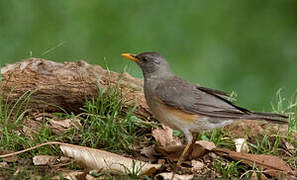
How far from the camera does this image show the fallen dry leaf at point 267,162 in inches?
261

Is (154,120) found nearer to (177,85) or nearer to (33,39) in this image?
A: (177,85)

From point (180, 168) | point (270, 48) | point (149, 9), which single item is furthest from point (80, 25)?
point (180, 168)

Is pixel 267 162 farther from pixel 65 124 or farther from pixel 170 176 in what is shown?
pixel 65 124

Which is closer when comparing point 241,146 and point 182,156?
point 182,156

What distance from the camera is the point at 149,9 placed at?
1178 centimetres

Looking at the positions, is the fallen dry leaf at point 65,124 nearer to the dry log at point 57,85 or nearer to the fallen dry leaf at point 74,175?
the dry log at point 57,85

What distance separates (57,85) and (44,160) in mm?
1652

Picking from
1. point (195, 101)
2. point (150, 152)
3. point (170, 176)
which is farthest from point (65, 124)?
point (170, 176)

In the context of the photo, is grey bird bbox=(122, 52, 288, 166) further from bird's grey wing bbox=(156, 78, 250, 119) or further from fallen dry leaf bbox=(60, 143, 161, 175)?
fallen dry leaf bbox=(60, 143, 161, 175)

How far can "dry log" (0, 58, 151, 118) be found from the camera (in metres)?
7.71

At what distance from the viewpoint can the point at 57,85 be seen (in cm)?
778

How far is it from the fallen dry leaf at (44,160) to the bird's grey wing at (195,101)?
1.43 meters

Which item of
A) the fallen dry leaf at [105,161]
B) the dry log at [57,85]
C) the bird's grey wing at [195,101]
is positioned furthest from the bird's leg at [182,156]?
the dry log at [57,85]

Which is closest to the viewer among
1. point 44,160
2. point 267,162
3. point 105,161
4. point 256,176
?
point 105,161
